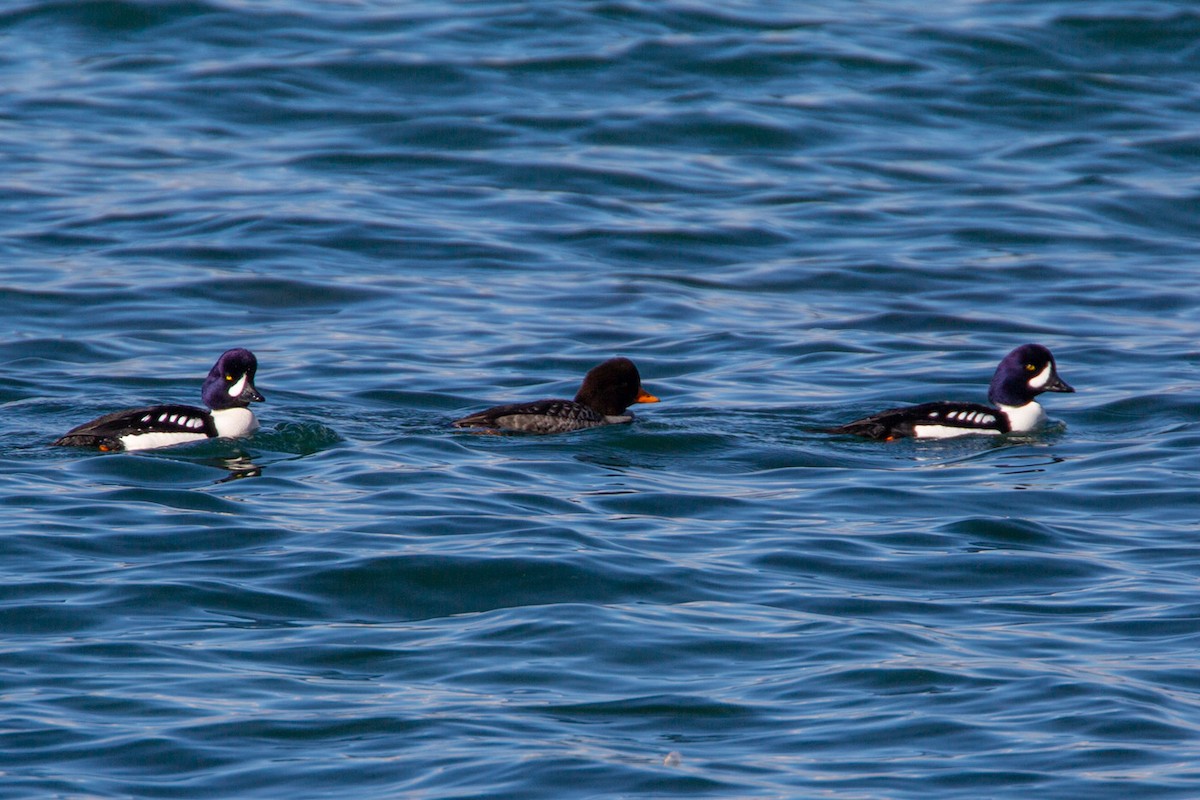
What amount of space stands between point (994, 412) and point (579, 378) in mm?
3656

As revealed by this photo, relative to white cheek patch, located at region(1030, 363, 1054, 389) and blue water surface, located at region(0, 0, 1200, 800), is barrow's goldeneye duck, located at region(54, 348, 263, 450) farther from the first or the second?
white cheek patch, located at region(1030, 363, 1054, 389)

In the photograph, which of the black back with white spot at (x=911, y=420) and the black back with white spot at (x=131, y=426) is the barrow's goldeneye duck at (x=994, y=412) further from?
the black back with white spot at (x=131, y=426)

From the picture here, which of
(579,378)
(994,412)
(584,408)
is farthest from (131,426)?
(994,412)

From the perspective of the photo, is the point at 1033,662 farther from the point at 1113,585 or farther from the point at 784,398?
the point at 784,398

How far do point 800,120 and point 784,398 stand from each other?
36.8 feet

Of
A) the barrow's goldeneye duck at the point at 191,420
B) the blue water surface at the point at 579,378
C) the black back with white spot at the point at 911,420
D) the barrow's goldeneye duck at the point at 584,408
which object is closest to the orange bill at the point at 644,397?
the barrow's goldeneye duck at the point at 584,408

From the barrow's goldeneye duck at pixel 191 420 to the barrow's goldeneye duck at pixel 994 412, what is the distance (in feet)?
14.6

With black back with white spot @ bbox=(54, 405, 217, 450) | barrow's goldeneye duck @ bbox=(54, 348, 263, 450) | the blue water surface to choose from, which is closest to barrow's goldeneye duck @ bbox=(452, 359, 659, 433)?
the blue water surface

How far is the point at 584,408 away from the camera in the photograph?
1462 centimetres

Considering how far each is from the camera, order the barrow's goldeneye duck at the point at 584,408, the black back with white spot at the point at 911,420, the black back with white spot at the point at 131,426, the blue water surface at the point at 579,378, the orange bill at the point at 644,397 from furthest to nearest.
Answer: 1. the orange bill at the point at 644,397
2. the black back with white spot at the point at 911,420
3. the barrow's goldeneye duck at the point at 584,408
4. the black back with white spot at the point at 131,426
5. the blue water surface at the point at 579,378

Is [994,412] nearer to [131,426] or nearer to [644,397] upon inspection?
[644,397]

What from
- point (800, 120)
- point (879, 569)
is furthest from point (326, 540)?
point (800, 120)

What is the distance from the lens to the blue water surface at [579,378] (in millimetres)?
8422

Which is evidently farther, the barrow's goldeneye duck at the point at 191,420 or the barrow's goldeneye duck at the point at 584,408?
the barrow's goldeneye duck at the point at 584,408
